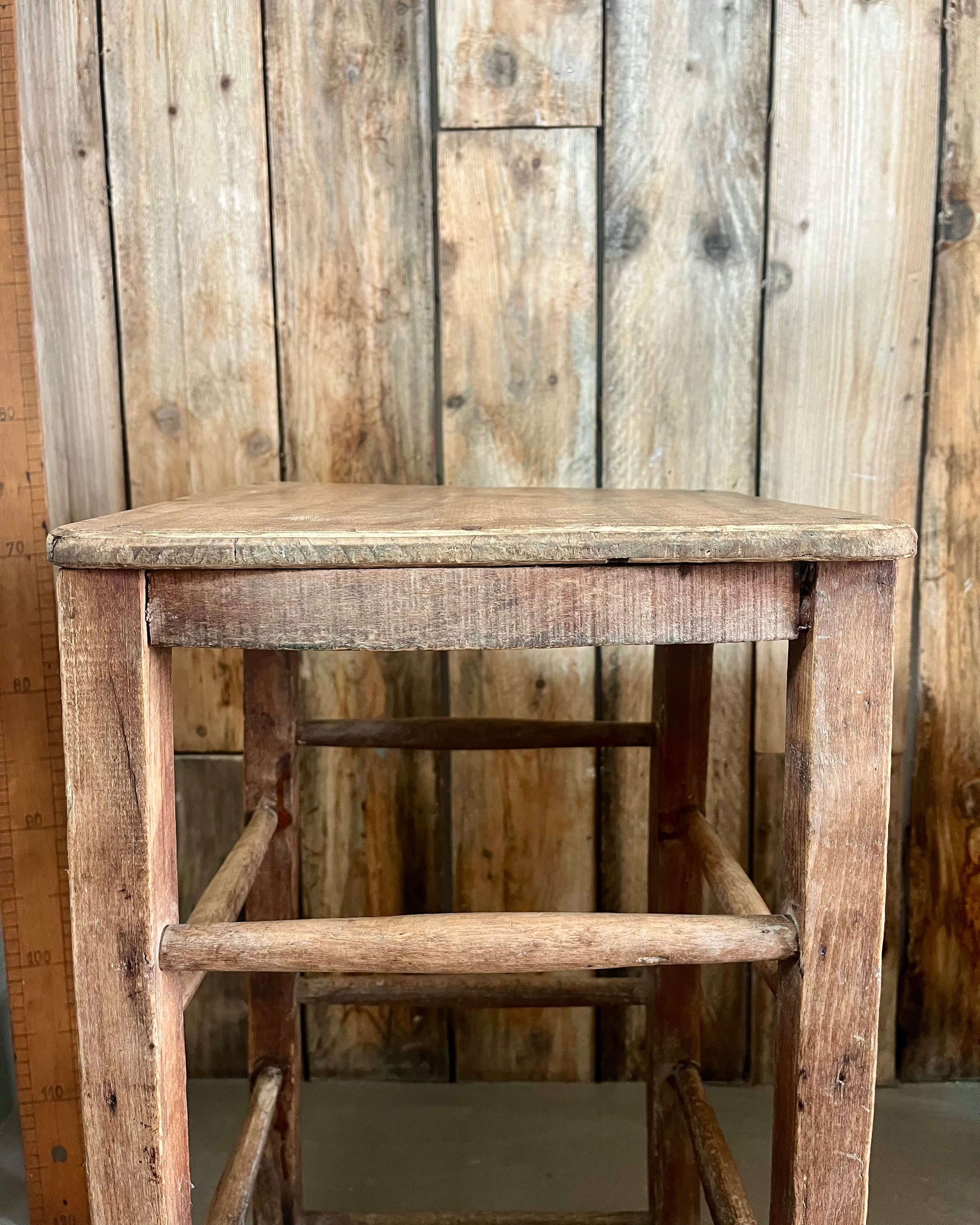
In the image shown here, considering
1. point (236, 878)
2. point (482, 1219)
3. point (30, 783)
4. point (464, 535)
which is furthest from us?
point (30, 783)

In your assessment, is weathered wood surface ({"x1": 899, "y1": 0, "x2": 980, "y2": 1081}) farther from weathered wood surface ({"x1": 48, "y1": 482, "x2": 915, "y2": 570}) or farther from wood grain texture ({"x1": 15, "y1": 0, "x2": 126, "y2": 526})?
wood grain texture ({"x1": 15, "y1": 0, "x2": 126, "y2": 526})

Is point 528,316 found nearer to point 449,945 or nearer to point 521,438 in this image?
point 521,438

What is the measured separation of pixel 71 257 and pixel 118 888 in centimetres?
86

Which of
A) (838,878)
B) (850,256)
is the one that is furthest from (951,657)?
(838,878)

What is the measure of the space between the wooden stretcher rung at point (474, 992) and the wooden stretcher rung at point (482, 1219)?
0.19 metres

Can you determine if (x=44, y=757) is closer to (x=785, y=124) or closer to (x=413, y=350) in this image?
(x=413, y=350)

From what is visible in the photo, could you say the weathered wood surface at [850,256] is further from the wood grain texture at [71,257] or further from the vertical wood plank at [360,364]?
the wood grain texture at [71,257]

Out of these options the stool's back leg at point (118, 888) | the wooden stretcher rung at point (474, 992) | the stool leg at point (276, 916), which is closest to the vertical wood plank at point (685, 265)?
the wooden stretcher rung at point (474, 992)

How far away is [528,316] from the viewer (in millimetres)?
1252

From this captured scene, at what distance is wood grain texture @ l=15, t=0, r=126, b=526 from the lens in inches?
48.1

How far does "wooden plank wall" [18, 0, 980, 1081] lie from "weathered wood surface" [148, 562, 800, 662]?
0.63 m

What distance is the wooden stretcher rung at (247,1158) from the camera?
0.82 metres

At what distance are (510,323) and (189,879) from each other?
31.0 inches

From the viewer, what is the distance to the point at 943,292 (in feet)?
4.08
